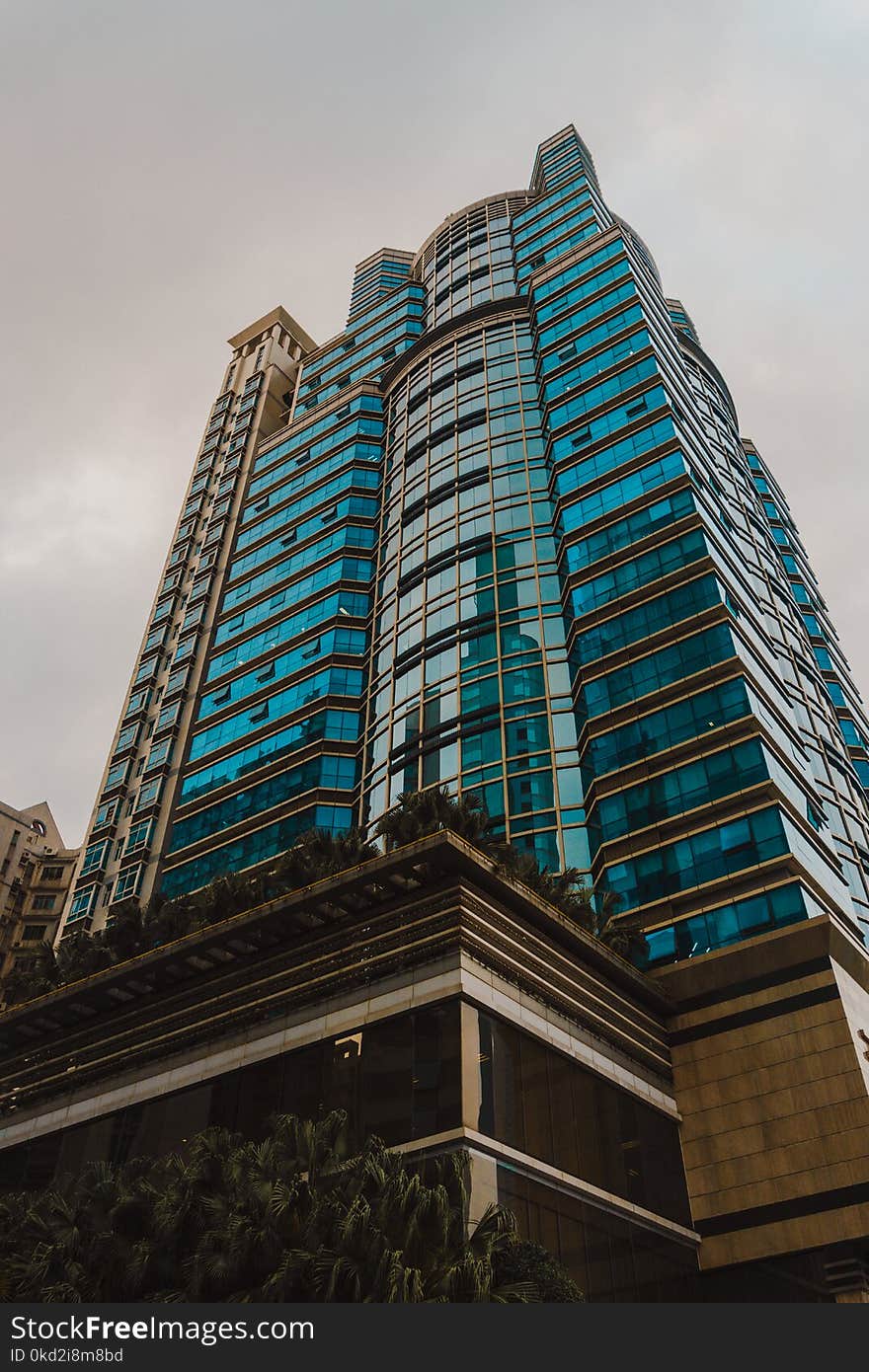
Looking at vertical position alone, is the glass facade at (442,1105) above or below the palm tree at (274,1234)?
above

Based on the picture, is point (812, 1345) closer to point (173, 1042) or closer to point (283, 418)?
point (173, 1042)

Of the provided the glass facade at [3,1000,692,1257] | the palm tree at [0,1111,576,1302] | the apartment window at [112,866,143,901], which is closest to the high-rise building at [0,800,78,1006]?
the apartment window at [112,866,143,901]

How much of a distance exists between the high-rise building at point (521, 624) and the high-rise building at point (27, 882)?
113 ft

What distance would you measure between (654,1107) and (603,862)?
1392 cm

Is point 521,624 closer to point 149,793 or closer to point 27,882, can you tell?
point 149,793

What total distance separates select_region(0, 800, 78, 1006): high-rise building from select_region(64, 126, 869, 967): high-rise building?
113 ft

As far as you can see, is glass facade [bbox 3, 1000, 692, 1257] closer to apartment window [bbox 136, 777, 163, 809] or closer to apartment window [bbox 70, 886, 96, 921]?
apartment window [bbox 70, 886, 96, 921]

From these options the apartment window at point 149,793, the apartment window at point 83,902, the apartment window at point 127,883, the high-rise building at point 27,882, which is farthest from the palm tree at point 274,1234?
the high-rise building at point 27,882

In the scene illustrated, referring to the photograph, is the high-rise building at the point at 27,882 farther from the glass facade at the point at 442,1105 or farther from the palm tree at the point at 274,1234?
the palm tree at the point at 274,1234

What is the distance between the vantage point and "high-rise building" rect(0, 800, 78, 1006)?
114 meters

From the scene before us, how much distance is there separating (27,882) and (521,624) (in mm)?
74987

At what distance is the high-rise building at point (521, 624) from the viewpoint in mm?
53750

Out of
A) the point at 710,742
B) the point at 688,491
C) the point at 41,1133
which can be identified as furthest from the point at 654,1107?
the point at 688,491

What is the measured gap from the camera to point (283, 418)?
387 ft
